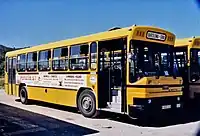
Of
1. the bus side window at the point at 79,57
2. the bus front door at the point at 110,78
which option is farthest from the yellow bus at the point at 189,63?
the bus side window at the point at 79,57

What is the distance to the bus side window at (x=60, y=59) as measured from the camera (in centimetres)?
1152

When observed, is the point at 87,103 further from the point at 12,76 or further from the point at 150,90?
the point at 12,76

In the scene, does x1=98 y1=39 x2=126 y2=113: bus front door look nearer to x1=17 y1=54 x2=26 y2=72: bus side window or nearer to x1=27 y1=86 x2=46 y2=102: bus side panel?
x1=27 y1=86 x2=46 y2=102: bus side panel

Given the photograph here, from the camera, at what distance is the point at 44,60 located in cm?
1295

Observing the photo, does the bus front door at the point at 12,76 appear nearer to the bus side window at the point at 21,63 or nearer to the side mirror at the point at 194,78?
the bus side window at the point at 21,63

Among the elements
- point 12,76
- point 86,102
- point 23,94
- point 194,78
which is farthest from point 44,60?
point 194,78

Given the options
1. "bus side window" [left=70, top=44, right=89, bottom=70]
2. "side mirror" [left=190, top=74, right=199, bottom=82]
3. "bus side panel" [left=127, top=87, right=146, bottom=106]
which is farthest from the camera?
"side mirror" [left=190, top=74, right=199, bottom=82]

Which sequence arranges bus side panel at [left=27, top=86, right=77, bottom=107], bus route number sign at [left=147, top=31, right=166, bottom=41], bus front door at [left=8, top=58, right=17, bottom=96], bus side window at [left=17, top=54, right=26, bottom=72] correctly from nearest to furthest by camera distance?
bus route number sign at [left=147, top=31, right=166, bottom=41] < bus side panel at [left=27, top=86, right=77, bottom=107] < bus side window at [left=17, top=54, right=26, bottom=72] < bus front door at [left=8, top=58, right=17, bottom=96]

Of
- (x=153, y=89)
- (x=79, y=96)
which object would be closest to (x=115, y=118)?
(x=79, y=96)

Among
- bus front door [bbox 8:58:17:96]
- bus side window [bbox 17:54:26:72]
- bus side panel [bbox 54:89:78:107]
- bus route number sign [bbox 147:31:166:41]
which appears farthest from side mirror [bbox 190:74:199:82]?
bus front door [bbox 8:58:17:96]

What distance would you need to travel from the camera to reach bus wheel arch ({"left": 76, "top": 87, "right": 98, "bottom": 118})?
33.1ft

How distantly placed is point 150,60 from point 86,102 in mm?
2622

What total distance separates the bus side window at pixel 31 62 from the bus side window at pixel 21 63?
47 cm

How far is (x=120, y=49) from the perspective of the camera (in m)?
9.42
